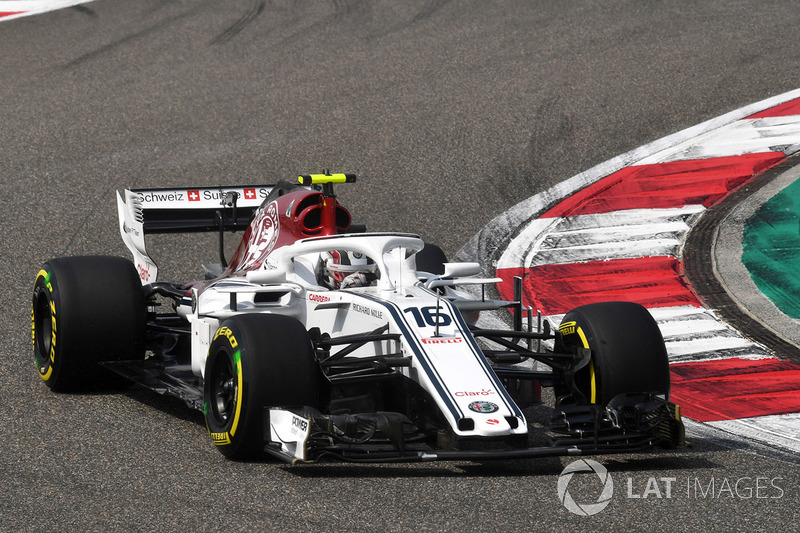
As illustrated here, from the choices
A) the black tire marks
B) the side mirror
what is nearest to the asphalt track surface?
the black tire marks

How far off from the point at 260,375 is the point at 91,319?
2.37 metres

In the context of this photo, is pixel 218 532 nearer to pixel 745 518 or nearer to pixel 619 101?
pixel 745 518

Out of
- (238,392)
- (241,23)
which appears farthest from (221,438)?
(241,23)

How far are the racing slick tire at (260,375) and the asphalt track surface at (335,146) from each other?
19 cm

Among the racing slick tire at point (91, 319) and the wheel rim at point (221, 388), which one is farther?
the racing slick tire at point (91, 319)

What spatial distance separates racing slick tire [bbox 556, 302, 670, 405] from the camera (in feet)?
24.5

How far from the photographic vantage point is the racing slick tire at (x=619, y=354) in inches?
295

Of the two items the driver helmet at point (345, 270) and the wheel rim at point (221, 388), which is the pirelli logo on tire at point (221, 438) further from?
the driver helmet at point (345, 270)

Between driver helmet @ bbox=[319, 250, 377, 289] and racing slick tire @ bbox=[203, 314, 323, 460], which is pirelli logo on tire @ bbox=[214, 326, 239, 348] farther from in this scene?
driver helmet @ bbox=[319, 250, 377, 289]

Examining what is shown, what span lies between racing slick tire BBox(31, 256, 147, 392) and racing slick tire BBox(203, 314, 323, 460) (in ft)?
5.88

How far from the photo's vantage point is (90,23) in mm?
20750

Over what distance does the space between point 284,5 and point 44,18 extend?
413 centimetres

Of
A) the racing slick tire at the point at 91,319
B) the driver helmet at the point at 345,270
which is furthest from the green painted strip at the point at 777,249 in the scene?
the racing slick tire at the point at 91,319

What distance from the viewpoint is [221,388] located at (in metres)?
7.43
